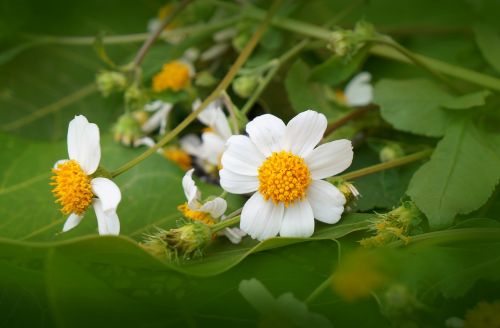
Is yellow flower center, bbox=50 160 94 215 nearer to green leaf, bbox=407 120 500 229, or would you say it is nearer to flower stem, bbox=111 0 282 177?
flower stem, bbox=111 0 282 177

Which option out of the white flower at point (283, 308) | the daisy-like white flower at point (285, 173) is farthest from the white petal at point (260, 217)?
the white flower at point (283, 308)

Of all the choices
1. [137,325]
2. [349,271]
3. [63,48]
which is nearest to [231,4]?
[63,48]

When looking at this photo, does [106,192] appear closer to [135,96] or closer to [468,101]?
[135,96]

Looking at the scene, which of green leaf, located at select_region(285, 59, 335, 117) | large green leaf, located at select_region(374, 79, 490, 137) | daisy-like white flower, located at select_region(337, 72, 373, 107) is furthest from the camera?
daisy-like white flower, located at select_region(337, 72, 373, 107)

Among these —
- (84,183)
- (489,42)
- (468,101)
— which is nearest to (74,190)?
(84,183)

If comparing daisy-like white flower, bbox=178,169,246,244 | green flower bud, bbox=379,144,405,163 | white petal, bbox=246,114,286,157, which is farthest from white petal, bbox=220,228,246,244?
green flower bud, bbox=379,144,405,163
